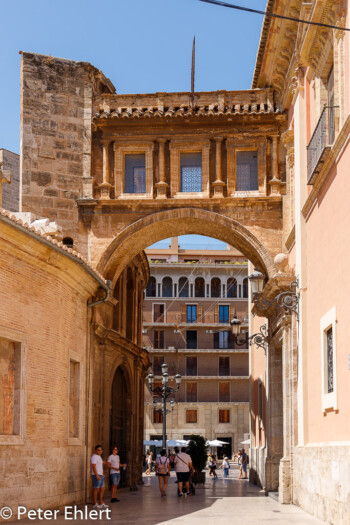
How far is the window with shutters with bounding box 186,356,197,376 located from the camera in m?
64.4

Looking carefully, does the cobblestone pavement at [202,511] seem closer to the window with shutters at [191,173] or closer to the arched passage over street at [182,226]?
the arched passage over street at [182,226]

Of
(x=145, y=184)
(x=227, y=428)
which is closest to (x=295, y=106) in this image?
(x=145, y=184)

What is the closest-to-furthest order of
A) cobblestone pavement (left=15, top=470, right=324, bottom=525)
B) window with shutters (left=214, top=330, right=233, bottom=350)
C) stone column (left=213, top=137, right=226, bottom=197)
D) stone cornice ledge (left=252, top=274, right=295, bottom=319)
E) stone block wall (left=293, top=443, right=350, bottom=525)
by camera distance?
stone block wall (left=293, top=443, right=350, bottom=525) → cobblestone pavement (left=15, top=470, right=324, bottom=525) → stone cornice ledge (left=252, top=274, right=295, bottom=319) → stone column (left=213, top=137, right=226, bottom=197) → window with shutters (left=214, top=330, right=233, bottom=350)

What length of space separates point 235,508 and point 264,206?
7.75 m

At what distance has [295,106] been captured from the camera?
18344mm

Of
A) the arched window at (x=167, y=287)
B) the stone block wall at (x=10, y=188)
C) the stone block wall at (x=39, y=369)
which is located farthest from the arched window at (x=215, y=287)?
the stone block wall at (x=39, y=369)

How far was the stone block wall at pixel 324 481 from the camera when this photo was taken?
39.4 feet

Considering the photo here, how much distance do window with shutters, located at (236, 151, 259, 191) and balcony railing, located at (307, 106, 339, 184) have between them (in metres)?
6.78

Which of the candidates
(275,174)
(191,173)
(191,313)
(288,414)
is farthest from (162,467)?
(191,313)

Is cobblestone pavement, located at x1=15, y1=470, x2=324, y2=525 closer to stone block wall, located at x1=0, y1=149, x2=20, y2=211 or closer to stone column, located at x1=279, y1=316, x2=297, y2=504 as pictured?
stone column, located at x1=279, y1=316, x2=297, y2=504

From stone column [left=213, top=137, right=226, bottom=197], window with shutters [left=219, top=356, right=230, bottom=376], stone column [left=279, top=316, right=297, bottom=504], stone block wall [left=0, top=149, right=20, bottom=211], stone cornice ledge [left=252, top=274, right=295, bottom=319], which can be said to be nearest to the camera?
stone column [left=279, top=316, right=297, bottom=504]

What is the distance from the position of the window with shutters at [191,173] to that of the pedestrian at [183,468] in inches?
265

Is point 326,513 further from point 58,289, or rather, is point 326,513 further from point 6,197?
point 6,197

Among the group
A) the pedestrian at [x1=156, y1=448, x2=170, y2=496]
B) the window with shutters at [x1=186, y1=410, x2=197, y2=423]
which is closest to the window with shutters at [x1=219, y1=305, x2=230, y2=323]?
the window with shutters at [x1=186, y1=410, x2=197, y2=423]
